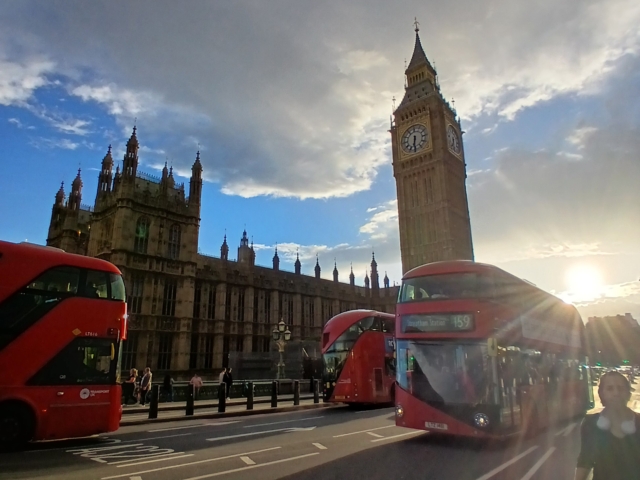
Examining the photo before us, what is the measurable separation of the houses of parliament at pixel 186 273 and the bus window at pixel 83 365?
22356 millimetres

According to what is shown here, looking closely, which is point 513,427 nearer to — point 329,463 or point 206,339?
point 329,463

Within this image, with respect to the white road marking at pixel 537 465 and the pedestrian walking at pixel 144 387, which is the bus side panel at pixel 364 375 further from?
the pedestrian walking at pixel 144 387

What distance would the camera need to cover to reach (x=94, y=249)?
110 ft

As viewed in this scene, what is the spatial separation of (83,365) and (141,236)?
24956 mm

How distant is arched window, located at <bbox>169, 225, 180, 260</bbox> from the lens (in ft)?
113

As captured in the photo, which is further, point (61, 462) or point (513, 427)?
point (513, 427)

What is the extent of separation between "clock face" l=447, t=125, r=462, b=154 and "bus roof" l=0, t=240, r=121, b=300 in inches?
2341

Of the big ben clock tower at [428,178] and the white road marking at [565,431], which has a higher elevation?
the big ben clock tower at [428,178]

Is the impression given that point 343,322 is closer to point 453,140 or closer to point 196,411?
point 196,411

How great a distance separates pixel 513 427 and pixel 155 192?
3367 cm

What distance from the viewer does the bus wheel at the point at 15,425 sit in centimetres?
858

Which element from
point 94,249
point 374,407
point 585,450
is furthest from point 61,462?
point 94,249

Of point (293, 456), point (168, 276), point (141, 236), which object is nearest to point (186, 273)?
point (168, 276)

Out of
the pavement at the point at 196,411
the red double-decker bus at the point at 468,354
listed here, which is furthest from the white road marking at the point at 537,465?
the pavement at the point at 196,411
